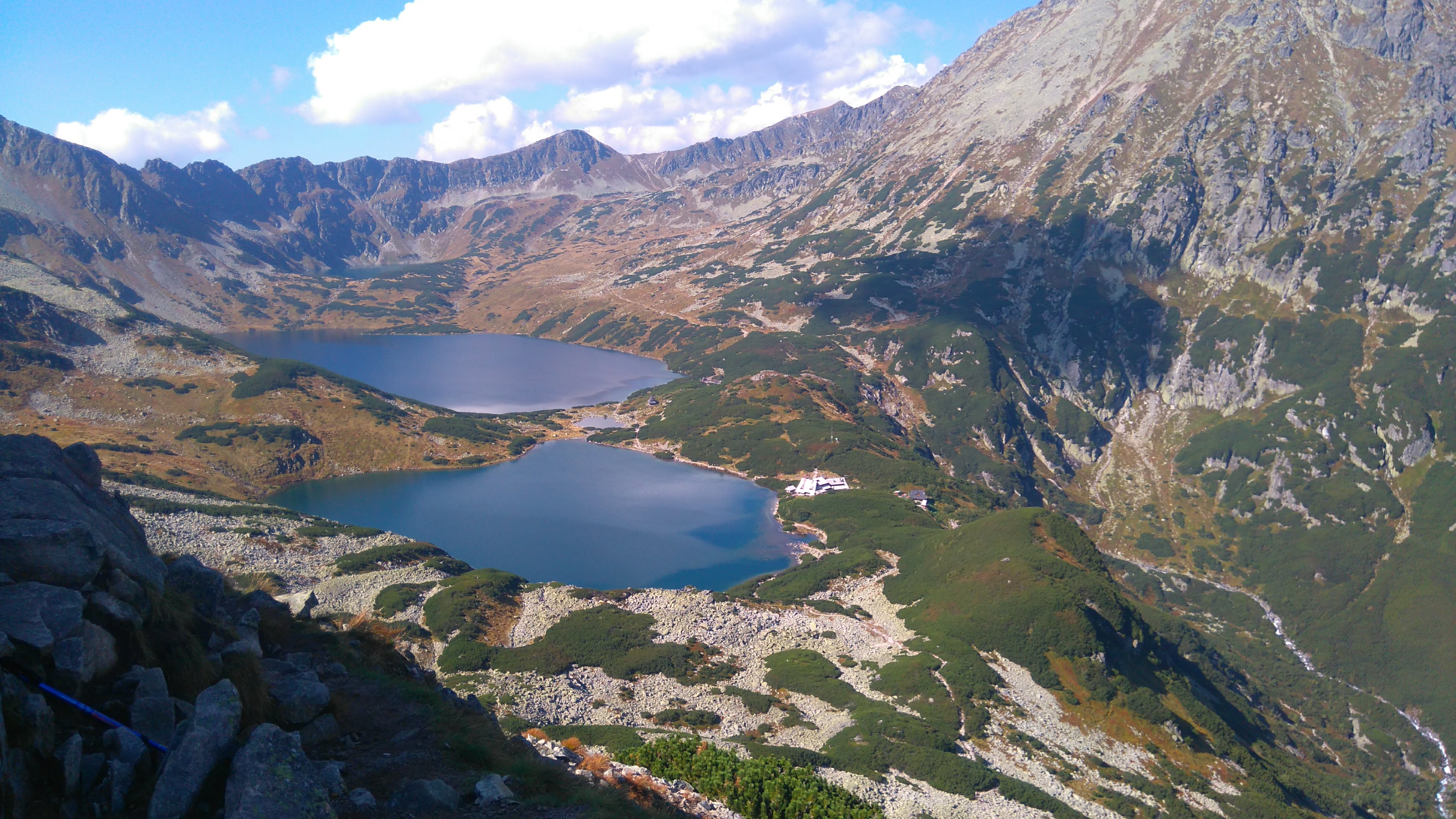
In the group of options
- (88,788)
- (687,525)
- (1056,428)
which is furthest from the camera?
(1056,428)

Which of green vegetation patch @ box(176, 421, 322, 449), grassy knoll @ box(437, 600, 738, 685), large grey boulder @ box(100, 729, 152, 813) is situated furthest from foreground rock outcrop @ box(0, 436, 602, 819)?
green vegetation patch @ box(176, 421, 322, 449)

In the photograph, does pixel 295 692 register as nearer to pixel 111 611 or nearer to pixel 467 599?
pixel 111 611

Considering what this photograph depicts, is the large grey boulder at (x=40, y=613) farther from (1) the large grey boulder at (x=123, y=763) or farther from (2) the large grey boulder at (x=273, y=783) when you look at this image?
(2) the large grey boulder at (x=273, y=783)

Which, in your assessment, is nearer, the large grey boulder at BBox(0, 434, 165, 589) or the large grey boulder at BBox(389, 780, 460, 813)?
the large grey boulder at BBox(0, 434, 165, 589)

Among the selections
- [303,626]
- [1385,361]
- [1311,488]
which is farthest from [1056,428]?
Result: [303,626]

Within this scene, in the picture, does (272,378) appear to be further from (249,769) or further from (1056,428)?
(1056,428)

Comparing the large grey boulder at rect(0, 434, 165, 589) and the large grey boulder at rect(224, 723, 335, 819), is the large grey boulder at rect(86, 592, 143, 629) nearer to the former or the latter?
the large grey boulder at rect(0, 434, 165, 589)

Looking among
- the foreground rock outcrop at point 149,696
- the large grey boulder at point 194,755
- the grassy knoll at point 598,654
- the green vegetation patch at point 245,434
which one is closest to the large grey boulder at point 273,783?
the foreground rock outcrop at point 149,696
